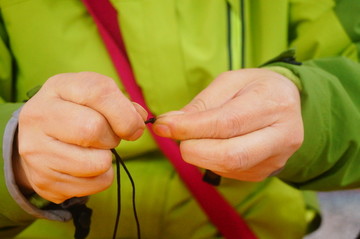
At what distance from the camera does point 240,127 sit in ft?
1.31

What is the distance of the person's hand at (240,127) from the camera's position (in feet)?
1.29

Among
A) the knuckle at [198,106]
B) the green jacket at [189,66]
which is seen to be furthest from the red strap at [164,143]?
the knuckle at [198,106]

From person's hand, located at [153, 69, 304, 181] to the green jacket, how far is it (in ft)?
0.25

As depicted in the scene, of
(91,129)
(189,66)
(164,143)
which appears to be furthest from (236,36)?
(91,129)

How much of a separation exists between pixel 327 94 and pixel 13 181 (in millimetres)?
391

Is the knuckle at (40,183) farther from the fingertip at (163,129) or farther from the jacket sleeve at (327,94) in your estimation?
the jacket sleeve at (327,94)

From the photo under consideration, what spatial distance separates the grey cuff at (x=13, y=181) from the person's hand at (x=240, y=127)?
0.50ft

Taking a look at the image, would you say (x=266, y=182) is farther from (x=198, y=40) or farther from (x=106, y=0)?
(x=106, y=0)

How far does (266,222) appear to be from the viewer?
25.4 inches

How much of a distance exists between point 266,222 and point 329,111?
9.3 inches

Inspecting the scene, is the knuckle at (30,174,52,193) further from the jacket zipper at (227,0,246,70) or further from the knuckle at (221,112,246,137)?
the jacket zipper at (227,0,246,70)

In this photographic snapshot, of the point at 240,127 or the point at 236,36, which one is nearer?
the point at 240,127

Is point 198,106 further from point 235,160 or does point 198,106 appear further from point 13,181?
point 13,181

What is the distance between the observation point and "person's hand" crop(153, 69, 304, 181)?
0.39m
